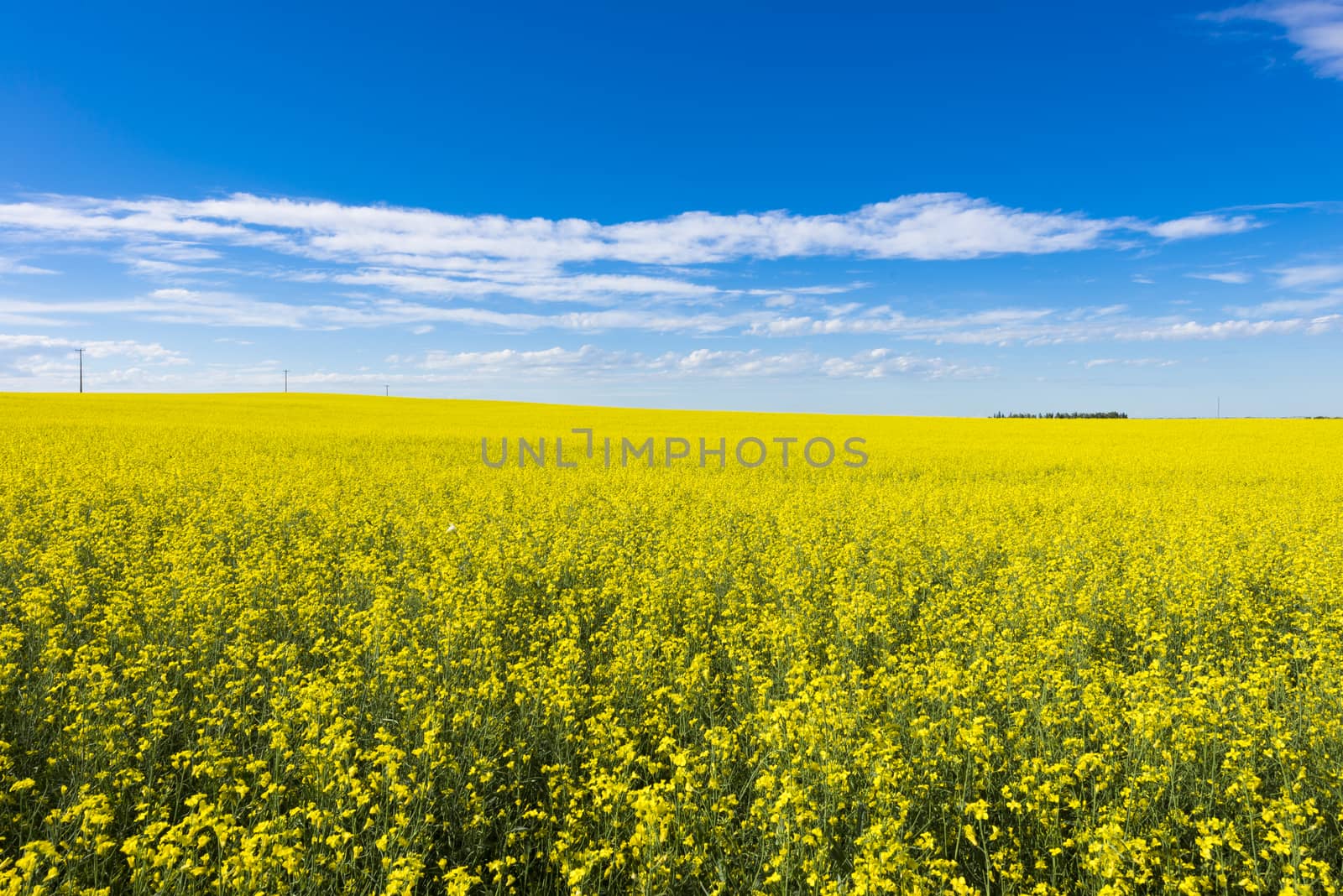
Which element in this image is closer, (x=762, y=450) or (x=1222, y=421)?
(x=762, y=450)

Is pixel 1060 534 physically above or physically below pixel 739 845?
above

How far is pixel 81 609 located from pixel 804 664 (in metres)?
8.07

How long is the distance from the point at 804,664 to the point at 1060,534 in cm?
873

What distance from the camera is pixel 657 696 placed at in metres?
5.50

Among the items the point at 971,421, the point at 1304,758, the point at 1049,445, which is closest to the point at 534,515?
the point at 1304,758

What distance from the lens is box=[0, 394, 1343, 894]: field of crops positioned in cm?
374

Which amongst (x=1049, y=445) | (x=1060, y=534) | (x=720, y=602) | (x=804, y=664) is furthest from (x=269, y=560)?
(x=1049, y=445)

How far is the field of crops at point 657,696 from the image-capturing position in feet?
12.3

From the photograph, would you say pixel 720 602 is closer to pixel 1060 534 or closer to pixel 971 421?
pixel 1060 534

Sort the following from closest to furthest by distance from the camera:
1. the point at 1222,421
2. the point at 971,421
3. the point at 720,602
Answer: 1. the point at 720,602
2. the point at 1222,421
3. the point at 971,421

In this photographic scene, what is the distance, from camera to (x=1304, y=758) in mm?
4793

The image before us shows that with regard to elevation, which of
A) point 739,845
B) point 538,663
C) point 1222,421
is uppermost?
point 1222,421

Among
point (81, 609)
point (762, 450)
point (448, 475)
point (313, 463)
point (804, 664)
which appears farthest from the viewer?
point (762, 450)

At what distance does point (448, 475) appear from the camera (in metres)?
18.9
